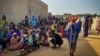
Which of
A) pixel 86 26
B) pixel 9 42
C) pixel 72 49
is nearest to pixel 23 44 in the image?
pixel 9 42

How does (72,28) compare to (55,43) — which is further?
(55,43)

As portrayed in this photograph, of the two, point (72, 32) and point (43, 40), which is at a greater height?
point (72, 32)

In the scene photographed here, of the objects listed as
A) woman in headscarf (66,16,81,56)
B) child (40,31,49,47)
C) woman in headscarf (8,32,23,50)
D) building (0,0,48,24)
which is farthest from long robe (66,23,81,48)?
building (0,0,48,24)

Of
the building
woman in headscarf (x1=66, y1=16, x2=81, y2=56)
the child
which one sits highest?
the building

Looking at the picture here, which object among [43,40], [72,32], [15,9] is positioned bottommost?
[43,40]

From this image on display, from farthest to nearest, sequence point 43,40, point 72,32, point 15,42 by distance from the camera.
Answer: point 43,40, point 15,42, point 72,32

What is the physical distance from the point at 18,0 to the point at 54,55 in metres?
11.8

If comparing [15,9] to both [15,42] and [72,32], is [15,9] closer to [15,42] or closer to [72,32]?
[15,42]

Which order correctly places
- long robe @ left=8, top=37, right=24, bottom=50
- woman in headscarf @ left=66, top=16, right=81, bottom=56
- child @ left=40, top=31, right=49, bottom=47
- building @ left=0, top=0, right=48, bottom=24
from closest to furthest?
1. woman in headscarf @ left=66, top=16, right=81, bottom=56
2. long robe @ left=8, top=37, right=24, bottom=50
3. child @ left=40, top=31, right=49, bottom=47
4. building @ left=0, top=0, right=48, bottom=24

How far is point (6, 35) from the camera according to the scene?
1234 centimetres

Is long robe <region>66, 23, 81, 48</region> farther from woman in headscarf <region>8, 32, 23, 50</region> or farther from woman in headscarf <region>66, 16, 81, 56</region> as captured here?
woman in headscarf <region>8, 32, 23, 50</region>

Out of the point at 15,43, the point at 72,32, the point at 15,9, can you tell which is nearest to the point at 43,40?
the point at 15,43

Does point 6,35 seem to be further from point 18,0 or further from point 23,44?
point 18,0

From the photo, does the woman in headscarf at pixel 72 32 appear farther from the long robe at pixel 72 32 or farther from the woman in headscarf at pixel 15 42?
the woman in headscarf at pixel 15 42
